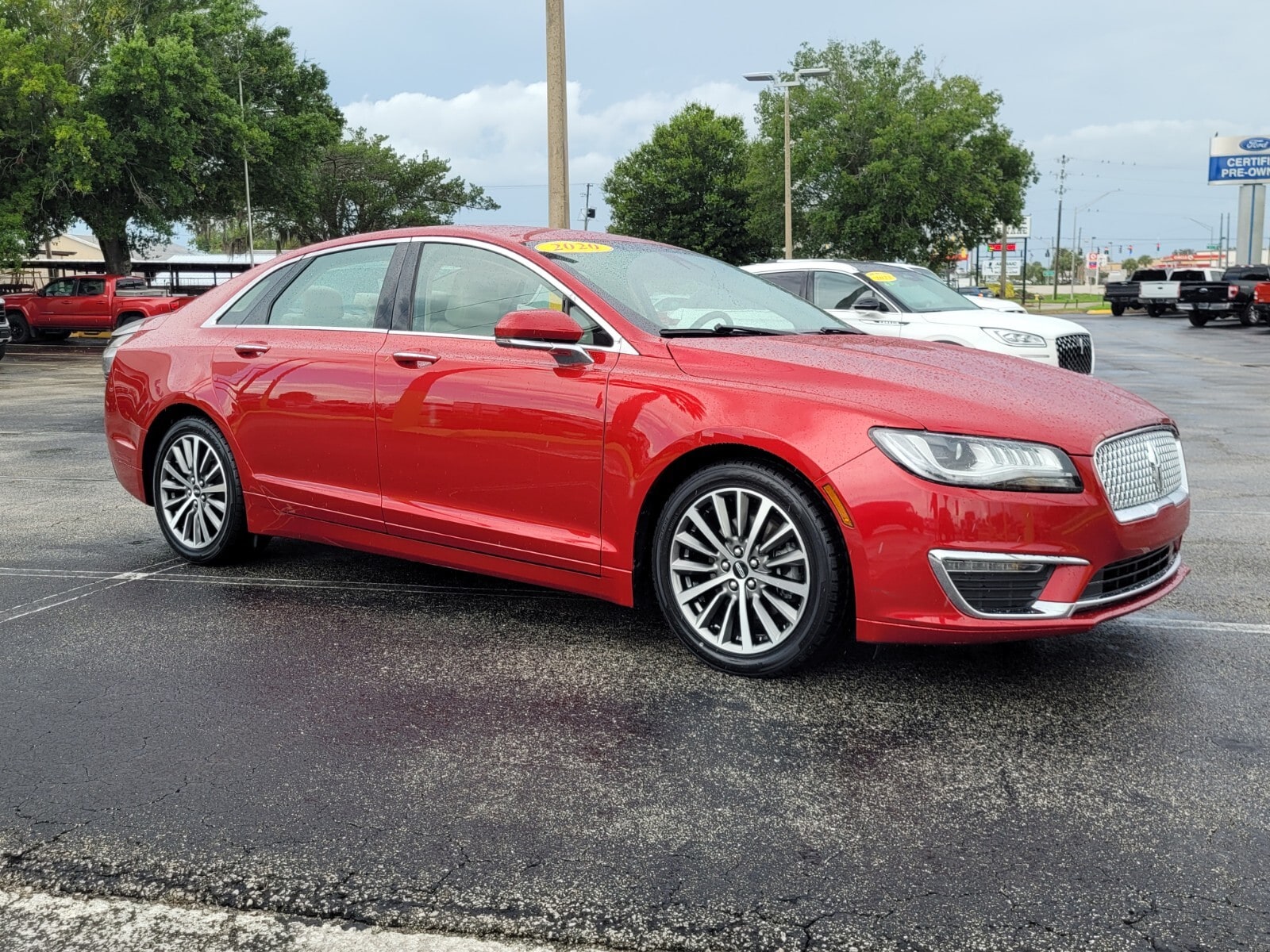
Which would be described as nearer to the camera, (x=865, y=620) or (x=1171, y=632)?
(x=865, y=620)

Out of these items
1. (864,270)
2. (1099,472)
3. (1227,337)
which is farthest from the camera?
(1227,337)

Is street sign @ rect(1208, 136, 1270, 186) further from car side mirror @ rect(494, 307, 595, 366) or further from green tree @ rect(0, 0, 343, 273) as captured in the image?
car side mirror @ rect(494, 307, 595, 366)

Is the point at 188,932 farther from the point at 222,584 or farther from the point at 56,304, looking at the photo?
the point at 56,304

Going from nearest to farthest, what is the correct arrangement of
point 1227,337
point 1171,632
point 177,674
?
point 177,674, point 1171,632, point 1227,337

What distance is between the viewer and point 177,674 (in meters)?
4.22

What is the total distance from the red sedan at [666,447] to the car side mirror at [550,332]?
0.01 m

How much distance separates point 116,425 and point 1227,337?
98.5 ft

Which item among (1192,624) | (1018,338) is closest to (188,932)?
(1192,624)

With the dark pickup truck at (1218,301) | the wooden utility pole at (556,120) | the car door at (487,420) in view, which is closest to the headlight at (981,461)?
the car door at (487,420)

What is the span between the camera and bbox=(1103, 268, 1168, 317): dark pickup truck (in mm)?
45750

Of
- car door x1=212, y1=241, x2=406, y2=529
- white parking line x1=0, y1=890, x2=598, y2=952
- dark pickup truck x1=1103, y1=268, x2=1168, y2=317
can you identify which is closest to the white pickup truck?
dark pickup truck x1=1103, y1=268, x2=1168, y2=317

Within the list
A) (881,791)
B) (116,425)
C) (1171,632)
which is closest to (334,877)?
(881,791)

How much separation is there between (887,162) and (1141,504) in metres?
45.4

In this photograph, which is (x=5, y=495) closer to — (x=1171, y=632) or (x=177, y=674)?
(x=177, y=674)
